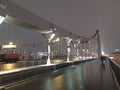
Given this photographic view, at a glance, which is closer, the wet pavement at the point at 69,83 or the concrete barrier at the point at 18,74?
the wet pavement at the point at 69,83

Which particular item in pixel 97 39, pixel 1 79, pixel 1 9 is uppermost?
pixel 97 39

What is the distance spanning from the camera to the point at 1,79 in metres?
7.35

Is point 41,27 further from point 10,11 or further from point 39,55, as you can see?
point 39,55

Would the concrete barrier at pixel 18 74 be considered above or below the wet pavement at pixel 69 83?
above

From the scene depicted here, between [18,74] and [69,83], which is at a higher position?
[18,74]

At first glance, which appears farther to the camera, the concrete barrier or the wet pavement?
the concrete barrier

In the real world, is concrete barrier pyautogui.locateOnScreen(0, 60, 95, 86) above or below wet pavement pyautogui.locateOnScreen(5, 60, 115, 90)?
above

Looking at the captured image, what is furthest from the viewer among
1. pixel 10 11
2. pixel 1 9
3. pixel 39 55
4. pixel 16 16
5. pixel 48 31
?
pixel 39 55

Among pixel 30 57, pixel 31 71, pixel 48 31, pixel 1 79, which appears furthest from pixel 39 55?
pixel 1 79

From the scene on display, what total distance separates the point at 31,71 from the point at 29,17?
2693 mm

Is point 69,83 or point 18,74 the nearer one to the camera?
point 69,83

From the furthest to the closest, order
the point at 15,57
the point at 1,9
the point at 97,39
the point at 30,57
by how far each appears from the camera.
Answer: the point at 97,39 < the point at 30,57 < the point at 15,57 < the point at 1,9

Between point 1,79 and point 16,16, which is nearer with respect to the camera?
point 1,79

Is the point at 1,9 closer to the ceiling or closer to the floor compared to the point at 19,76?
closer to the ceiling
